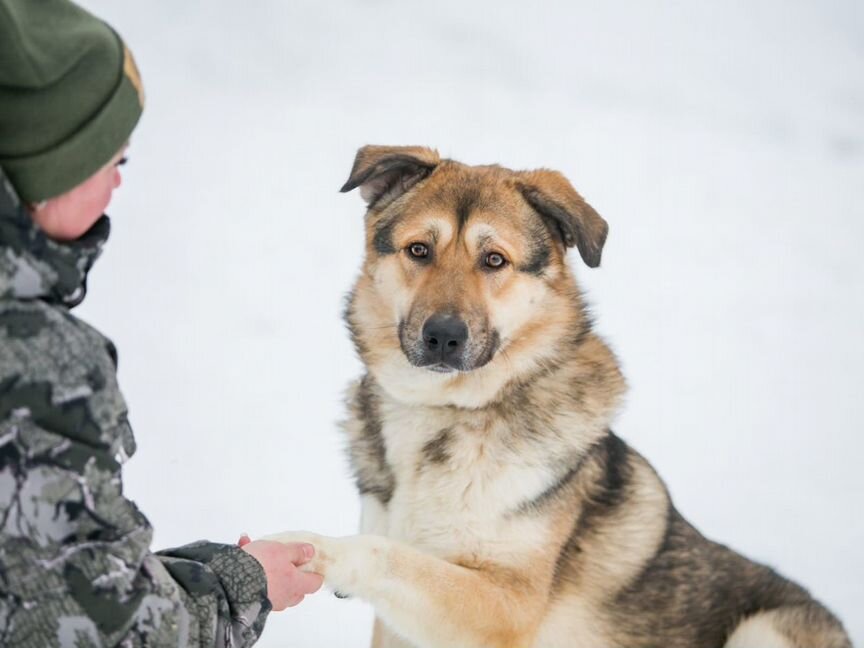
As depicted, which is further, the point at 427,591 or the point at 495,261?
the point at 495,261

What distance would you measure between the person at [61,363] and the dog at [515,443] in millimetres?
1129

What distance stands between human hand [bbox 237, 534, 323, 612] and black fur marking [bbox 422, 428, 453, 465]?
0.68 m

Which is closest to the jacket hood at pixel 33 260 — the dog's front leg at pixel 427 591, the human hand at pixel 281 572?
the human hand at pixel 281 572

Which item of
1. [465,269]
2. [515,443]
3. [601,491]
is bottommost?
[601,491]

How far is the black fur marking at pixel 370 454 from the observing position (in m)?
3.21

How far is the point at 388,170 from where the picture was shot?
329 cm

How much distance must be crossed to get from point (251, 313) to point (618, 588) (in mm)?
3310

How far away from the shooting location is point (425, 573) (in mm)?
2799

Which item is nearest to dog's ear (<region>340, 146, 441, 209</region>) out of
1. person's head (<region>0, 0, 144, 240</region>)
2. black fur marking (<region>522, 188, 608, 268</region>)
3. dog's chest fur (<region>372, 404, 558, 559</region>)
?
black fur marking (<region>522, 188, 608, 268</region>)

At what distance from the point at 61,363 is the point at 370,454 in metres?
1.62

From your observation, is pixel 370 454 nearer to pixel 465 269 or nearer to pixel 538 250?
pixel 465 269

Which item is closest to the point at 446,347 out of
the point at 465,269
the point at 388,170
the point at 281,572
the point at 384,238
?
the point at 465,269

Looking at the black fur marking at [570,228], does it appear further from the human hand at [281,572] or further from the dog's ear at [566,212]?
the human hand at [281,572]

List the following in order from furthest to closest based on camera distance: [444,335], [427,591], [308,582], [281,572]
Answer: [444,335] → [427,591] → [308,582] → [281,572]
